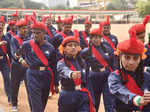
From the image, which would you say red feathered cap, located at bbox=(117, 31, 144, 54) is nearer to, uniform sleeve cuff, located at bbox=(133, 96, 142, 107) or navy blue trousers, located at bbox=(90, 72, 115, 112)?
uniform sleeve cuff, located at bbox=(133, 96, 142, 107)

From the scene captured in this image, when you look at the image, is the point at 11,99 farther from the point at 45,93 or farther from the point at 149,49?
the point at 149,49

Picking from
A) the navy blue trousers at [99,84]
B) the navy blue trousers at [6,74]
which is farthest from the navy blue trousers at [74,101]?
the navy blue trousers at [6,74]

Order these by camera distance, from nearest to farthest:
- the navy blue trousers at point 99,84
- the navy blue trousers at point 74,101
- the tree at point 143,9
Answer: the navy blue trousers at point 74,101, the navy blue trousers at point 99,84, the tree at point 143,9

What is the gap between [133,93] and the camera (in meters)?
3.60

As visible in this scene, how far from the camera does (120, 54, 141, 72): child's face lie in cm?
353

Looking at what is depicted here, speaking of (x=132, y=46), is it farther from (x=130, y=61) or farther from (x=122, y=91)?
(x=122, y=91)

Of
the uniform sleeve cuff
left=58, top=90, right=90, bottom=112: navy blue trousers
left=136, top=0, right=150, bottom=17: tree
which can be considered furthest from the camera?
left=136, top=0, right=150, bottom=17: tree

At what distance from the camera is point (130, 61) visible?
11.5 feet

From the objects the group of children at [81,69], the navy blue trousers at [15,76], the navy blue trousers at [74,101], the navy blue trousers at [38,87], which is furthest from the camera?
the navy blue trousers at [15,76]

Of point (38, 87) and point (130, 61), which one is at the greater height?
point (130, 61)

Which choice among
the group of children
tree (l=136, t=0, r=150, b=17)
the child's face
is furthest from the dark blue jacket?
tree (l=136, t=0, r=150, b=17)

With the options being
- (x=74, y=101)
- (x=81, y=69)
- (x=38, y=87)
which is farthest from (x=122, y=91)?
(x=38, y=87)

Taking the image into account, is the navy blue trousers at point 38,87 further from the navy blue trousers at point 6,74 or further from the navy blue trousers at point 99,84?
the navy blue trousers at point 6,74

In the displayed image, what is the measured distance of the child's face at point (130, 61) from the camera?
11.6ft
